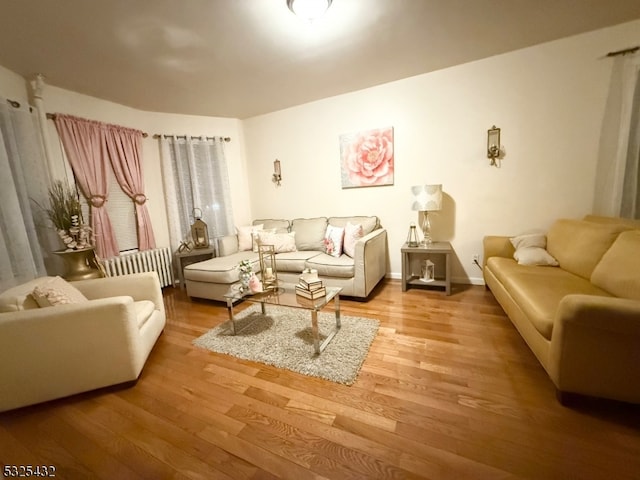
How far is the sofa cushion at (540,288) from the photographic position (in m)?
1.40

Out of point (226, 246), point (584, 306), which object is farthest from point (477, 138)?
point (226, 246)

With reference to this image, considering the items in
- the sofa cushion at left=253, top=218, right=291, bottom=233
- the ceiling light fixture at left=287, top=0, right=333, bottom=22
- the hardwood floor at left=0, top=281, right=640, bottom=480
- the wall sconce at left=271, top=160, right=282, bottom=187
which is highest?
the ceiling light fixture at left=287, top=0, right=333, bottom=22

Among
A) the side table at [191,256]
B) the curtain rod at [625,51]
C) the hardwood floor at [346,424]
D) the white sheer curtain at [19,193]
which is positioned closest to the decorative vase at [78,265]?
the white sheer curtain at [19,193]

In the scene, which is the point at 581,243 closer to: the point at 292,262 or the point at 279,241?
the point at 292,262

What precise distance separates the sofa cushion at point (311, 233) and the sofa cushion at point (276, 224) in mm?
163

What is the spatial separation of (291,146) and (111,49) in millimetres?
2116

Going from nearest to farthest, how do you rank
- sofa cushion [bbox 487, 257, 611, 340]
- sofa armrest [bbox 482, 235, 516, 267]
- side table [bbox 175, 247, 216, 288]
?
sofa cushion [bbox 487, 257, 611, 340]
sofa armrest [bbox 482, 235, 516, 267]
side table [bbox 175, 247, 216, 288]

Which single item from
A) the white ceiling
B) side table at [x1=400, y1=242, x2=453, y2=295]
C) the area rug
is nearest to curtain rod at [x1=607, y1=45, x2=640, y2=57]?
the white ceiling

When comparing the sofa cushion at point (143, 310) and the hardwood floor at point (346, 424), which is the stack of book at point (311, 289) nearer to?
the hardwood floor at point (346, 424)

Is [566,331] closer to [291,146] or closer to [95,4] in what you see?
[95,4]

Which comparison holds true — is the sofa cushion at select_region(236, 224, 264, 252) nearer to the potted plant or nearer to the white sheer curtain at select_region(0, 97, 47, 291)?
the potted plant

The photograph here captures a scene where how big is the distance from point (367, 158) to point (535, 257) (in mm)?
2015

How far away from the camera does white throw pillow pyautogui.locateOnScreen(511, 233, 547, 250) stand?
2.40 m

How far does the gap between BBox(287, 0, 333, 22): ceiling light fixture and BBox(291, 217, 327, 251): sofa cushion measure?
2.16 m
